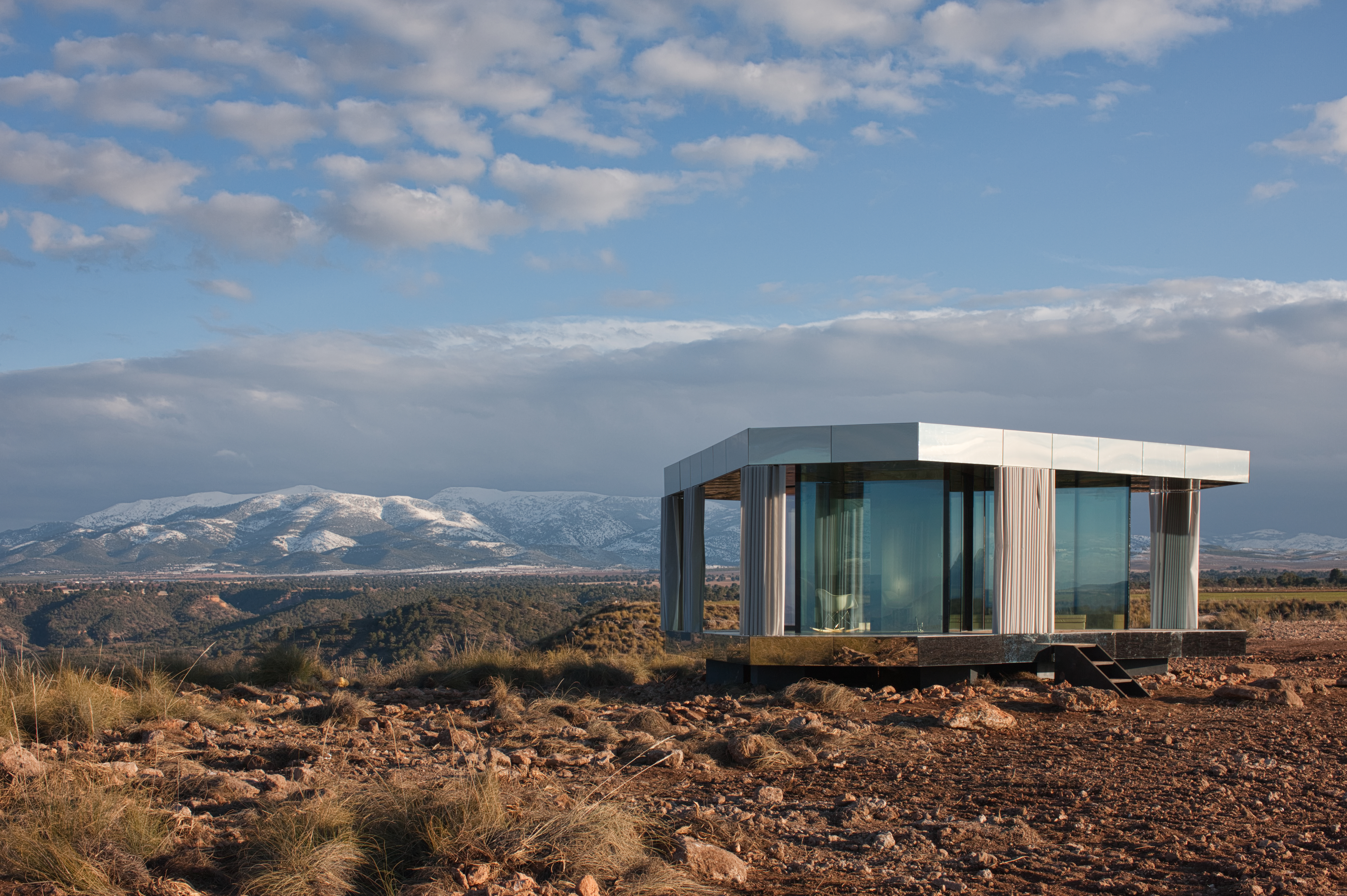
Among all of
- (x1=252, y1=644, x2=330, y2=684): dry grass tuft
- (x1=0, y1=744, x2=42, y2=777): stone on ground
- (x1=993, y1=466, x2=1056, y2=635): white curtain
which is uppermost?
(x1=993, y1=466, x2=1056, y2=635): white curtain

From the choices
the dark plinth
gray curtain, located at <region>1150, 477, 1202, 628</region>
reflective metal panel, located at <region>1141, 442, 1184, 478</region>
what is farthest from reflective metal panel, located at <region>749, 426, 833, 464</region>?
gray curtain, located at <region>1150, 477, 1202, 628</region>

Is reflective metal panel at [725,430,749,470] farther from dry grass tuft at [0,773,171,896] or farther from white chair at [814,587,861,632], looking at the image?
dry grass tuft at [0,773,171,896]

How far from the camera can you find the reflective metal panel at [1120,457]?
1443 cm

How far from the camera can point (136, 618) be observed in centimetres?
6184

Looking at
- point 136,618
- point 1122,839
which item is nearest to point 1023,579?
point 1122,839

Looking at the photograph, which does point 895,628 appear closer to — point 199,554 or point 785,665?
point 785,665

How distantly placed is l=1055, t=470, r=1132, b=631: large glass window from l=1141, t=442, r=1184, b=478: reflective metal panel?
49 centimetres

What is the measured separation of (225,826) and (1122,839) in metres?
5.23

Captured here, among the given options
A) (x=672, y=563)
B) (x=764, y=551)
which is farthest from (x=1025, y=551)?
(x=672, y=563)

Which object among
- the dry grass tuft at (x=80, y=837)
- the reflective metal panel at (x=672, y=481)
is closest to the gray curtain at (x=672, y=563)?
the reflective metal panel at (x=672, y=481)

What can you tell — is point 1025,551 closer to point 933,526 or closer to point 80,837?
point 933,526

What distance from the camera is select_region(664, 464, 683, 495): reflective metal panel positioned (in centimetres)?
1739

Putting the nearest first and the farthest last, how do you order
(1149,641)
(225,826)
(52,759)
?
(225,826)
(52,759)
(1149,641)

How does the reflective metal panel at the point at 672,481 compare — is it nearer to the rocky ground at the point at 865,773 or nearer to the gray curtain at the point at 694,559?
the gray curtain at the point at 694,559
